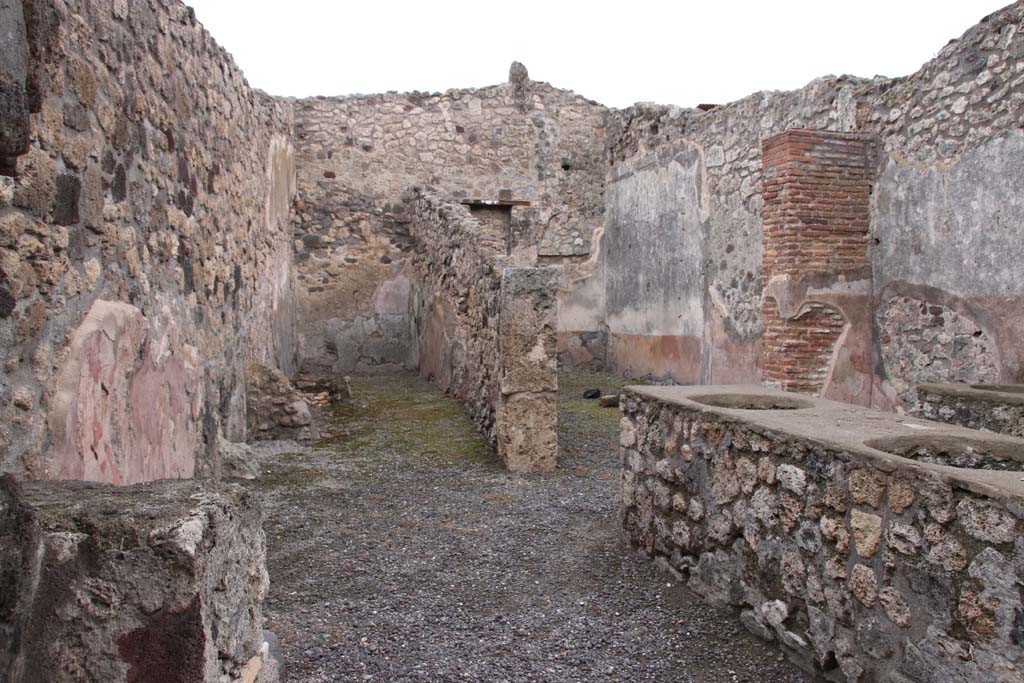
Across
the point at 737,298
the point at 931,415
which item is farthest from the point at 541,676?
the point at 737,298

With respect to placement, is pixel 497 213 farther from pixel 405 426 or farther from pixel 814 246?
pixel 814 246

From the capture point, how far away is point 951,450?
9.23 ft

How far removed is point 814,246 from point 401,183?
5.73m

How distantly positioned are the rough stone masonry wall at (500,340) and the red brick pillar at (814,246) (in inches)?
88.5

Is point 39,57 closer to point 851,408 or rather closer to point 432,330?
point 851,408

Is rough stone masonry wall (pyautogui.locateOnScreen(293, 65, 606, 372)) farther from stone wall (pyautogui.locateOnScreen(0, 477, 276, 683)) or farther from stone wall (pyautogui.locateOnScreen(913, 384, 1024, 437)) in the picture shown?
stone wall (pyautogui.locateOnScreen(0, 477, 276, 683))

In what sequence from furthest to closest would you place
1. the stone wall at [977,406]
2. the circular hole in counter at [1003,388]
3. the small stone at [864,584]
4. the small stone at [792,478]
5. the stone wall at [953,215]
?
1. the stone wall at [953,215]
2. the circular hole in counter at [1003,388]
3. the stone wall at [977,406]
4. the small stone at [792,478]
5. the small stone at [864,584]

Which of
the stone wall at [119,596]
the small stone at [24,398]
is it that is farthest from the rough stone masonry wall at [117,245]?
the stone wall at [119,596]

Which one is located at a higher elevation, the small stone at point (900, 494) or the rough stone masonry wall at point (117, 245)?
the rough stone masonry wall at point (117, 245)

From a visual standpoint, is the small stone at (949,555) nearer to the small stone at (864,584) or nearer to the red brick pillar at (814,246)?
the small stone at (864,584)

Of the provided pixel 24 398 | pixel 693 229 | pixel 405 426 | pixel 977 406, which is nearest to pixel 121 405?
pixel 24 398

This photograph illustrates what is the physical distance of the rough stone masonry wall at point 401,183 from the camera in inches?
401

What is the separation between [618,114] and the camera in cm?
1093

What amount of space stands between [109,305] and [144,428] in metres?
0.65
